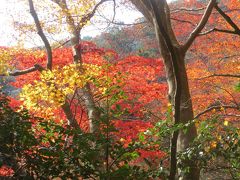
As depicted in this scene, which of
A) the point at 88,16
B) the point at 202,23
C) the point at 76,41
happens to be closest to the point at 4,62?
the point at 76,41

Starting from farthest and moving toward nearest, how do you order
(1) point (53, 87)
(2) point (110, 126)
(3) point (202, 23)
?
(1) point (53, 87) < (3) point (202, 23) < (2) point (110, 126)

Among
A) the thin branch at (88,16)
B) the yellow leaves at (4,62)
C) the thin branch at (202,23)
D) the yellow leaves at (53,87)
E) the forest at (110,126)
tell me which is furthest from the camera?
the thin branch at (88,16)

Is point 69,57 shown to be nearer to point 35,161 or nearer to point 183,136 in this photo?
point 183,136

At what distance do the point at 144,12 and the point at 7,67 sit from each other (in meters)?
4.11

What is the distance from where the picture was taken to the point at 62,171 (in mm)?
2875

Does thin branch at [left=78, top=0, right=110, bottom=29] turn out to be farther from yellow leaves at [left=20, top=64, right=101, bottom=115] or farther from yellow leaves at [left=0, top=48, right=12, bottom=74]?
yellow leaves at [left=0, top=48, right=12, bottom=74]

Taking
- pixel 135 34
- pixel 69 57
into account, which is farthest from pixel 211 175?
pixel 135 34

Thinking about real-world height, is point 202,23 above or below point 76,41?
below

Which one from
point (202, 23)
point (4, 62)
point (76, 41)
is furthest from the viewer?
point (76, 41)

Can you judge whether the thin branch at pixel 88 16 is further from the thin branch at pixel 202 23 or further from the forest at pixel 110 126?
the thin branch at pixel 202 23

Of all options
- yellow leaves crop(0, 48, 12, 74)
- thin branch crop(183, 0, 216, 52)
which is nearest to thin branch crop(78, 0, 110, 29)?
yellow leaves crop(0, 48, 12, 74)

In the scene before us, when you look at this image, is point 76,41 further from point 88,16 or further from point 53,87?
point 53,87

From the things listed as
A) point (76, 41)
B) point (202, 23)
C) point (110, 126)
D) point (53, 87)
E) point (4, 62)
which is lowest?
point (110, 126)

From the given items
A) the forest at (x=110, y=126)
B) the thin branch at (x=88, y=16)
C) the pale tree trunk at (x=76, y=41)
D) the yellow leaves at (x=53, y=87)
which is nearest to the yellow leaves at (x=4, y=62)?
the forest at (x=110, y=126)
